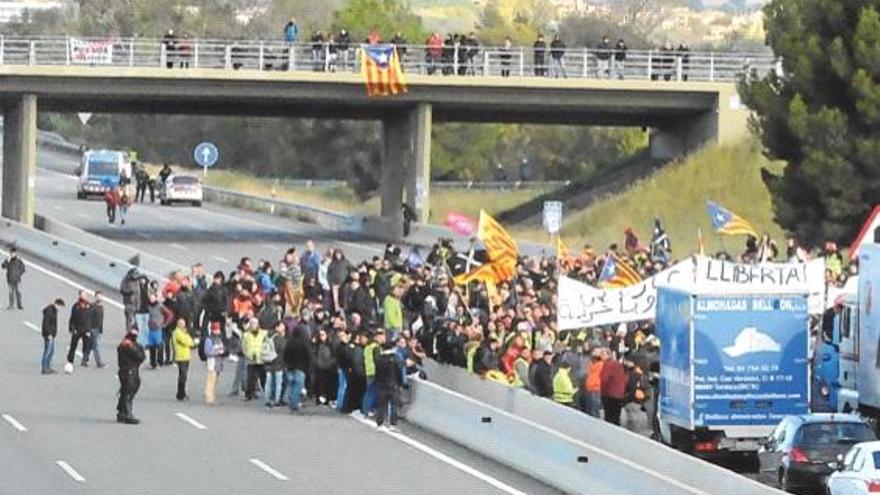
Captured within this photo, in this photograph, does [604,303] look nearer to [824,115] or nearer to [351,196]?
[824,115]

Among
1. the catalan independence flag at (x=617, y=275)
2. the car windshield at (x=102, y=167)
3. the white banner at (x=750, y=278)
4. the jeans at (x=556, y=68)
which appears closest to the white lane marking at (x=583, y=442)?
the white banner at (x=750, y=278)

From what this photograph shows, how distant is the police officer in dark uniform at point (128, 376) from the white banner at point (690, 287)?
5.79 metres

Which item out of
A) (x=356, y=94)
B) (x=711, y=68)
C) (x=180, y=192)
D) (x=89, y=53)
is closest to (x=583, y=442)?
(x=89, y=53)

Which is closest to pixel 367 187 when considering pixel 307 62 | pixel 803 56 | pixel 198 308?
pixel 307 62

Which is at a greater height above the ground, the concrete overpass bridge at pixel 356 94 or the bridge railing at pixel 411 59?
the bridge railing at pixel 411 59

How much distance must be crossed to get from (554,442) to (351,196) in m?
84.7

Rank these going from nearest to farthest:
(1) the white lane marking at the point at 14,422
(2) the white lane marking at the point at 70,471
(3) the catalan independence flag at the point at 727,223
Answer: (2) the white lane marking at the point at 70,471, (1) the white lane marking at the point at 14,422, (3) the catalan independence flag at the point at 727,223

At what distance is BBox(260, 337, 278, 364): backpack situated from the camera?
36844 millimetres

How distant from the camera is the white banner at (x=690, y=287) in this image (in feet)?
103

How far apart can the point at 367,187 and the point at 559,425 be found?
85.8 metres

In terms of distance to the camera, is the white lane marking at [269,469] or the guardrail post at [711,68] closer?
the white lane marking at [269,469]

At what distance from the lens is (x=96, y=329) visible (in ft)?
135

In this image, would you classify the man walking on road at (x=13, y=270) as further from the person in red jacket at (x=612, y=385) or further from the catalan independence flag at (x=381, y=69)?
the catalan independence flag at (x=381, y=69)

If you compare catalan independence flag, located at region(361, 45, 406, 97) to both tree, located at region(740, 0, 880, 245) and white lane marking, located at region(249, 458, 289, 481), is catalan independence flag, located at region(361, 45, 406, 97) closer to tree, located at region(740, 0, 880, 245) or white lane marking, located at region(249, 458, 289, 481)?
tree, located at region(740, 0, 880, 245)
